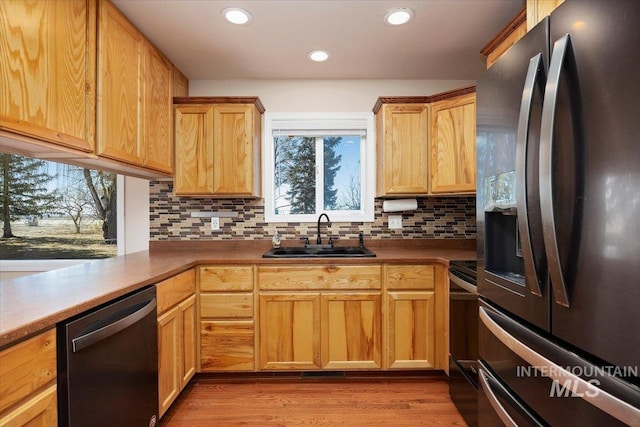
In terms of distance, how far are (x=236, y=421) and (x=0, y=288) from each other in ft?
4.27

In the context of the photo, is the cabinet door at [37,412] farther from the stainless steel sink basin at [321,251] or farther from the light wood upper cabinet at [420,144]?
the light wood upper cabinet at [420,144]

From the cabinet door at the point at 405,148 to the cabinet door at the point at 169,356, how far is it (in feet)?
5.68

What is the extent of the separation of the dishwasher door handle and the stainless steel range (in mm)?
1613

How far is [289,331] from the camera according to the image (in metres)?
2.05

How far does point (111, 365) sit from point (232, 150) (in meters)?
1.61

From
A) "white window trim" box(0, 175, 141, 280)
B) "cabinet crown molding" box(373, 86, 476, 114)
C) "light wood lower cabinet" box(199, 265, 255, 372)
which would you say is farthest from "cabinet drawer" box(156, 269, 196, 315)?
"cabinet crown molding" box(373, 86, 476, 114)

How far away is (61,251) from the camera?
2.52 metres

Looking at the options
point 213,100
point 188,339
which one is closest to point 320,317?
point 188,339

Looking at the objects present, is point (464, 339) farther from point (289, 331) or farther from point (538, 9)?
point (538, 9)

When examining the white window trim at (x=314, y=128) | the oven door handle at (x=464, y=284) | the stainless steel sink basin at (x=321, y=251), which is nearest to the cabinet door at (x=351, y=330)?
the stainless steel sink basin at (x=321, y=251)

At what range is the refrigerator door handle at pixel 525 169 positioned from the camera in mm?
796

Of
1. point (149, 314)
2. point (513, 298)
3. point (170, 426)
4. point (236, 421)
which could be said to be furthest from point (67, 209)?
point (513, 298)

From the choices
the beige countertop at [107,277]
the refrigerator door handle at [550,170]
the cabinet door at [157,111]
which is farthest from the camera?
the cabinet door at [157,111]

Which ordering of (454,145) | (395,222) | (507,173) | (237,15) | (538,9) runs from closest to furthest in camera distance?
(507,173) < (538,9) < (237,15) < (454,145) < (395,222)
